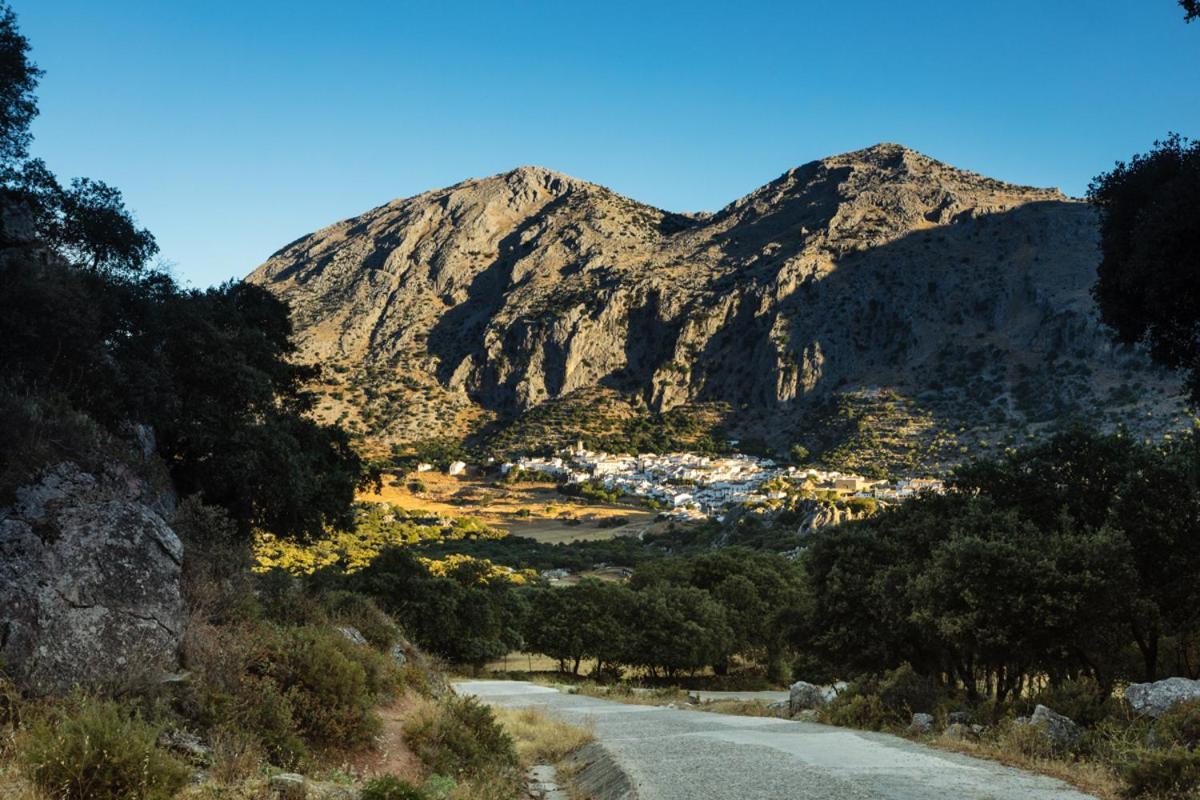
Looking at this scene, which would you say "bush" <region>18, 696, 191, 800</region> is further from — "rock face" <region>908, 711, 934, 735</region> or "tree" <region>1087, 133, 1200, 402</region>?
"tree" <region>1087, 133, 1200, 402</region>

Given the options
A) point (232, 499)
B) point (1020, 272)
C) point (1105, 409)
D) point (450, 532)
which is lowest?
point (450, 532)

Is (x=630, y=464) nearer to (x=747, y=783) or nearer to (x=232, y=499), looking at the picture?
(x=232, y=499)

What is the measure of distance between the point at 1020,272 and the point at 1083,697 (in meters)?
201

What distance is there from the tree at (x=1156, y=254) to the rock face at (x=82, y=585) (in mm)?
22075

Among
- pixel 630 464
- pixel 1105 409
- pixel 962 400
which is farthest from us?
pixel 630 464

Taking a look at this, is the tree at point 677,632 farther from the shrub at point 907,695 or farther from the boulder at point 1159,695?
the boulder at point 1159,695

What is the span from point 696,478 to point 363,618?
145 meters

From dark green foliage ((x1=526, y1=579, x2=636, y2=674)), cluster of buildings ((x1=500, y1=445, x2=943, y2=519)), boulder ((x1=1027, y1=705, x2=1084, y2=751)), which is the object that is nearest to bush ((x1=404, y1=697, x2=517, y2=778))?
boulder ((x1=1027, y1=705, x2=1084, y2=751))

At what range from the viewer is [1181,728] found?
13312 mm

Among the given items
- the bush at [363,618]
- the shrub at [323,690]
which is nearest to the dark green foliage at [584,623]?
the bush at [363,618]

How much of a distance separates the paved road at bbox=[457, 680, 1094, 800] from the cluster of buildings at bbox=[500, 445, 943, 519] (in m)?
110

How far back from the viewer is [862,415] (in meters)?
166

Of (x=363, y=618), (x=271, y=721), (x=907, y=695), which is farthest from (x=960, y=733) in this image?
(x=363, y=618)

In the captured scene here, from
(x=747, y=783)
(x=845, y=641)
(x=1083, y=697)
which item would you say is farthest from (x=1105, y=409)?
(x=747, y=783)
